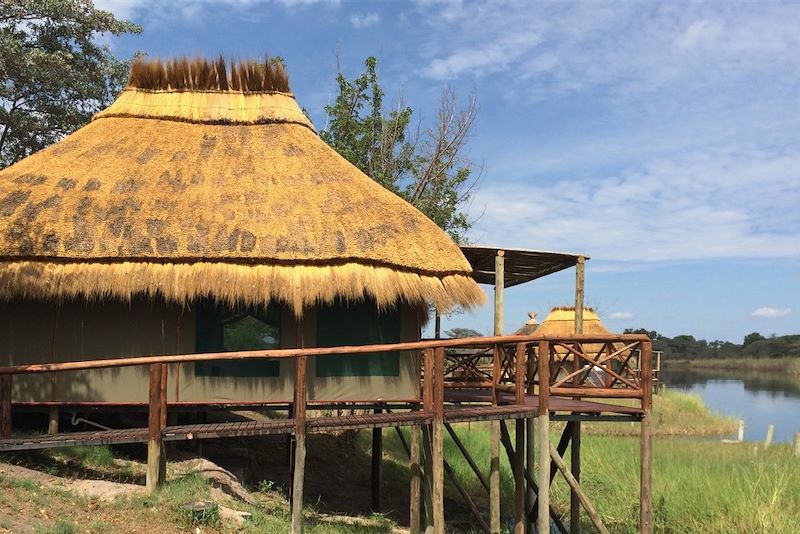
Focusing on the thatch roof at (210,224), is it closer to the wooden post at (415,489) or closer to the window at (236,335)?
the window at (236,335)

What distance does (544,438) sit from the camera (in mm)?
8859

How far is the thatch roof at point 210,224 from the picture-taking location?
32.3ft

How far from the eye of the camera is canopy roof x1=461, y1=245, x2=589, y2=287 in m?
12.2

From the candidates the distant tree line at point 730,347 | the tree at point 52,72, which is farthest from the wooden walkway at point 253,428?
the distant tree line at point 730,347

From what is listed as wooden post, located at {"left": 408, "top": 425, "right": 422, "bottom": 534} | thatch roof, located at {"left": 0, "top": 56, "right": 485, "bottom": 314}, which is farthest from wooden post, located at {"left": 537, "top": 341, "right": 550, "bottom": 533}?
thatch roof, located at {"left": 0, "top": 56, "right": 485, "bottom": 314}

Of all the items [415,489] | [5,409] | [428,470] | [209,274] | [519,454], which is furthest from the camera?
[519,454]

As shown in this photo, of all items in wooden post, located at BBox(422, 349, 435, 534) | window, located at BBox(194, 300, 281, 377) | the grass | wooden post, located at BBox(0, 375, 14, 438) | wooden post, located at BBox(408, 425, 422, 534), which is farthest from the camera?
the grass

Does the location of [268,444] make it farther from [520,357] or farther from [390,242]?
[520,357]

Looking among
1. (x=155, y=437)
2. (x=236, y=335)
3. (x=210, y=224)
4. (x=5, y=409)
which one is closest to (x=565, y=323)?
(x=236, y=335)

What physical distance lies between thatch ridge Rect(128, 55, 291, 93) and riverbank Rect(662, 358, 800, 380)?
222 feet

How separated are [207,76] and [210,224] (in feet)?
14.8

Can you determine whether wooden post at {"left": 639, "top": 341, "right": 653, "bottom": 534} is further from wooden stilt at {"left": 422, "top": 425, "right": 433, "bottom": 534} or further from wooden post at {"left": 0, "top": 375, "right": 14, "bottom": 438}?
wooden post at {"left": 0, "top": 375, "right": 14, "bottom": 438}

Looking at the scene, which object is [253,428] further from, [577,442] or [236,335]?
[577,442]

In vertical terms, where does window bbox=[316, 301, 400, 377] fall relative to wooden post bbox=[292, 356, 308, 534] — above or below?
above
